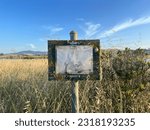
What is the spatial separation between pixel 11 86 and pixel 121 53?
239 centimetres

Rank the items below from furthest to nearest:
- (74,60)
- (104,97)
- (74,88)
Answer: (104,97), (74,88), (74,60)

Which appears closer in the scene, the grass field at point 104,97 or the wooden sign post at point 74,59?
the wooden sign post at point 74,59

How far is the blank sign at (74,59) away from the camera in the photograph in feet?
11.6

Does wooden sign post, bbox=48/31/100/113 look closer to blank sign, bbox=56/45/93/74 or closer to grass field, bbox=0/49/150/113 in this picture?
blank sign, bbox=56/45/93/74

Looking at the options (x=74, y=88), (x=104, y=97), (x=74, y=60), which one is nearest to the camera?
(x=74, y=60)

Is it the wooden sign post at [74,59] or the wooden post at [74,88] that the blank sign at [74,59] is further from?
the wooden post at [74,88]

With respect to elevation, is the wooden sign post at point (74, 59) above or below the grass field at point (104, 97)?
above

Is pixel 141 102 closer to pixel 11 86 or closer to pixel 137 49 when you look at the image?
pixel 137 49

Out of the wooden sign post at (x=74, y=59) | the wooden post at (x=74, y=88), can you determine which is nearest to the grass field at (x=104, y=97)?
the wooden post at (x=74, y=88)

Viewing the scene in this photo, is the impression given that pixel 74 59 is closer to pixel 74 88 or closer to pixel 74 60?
pixel 74 60

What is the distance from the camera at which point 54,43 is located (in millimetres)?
3619

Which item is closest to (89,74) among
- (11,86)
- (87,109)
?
(87,109)

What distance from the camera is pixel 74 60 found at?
3521mm

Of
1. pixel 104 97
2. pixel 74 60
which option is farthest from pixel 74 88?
pixel 104 97
